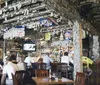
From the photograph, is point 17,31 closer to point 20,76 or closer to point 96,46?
point 96,46

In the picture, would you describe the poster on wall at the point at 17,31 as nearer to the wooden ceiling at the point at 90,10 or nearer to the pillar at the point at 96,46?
the pillar at the point at 96,46

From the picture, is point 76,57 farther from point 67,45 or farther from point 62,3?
point 67,45

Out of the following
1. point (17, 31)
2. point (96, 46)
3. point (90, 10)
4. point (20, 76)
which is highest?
point (90, 10)

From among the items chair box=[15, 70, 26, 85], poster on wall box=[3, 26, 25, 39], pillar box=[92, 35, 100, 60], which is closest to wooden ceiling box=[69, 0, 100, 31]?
pillar box=[92, 35, 100, 60]

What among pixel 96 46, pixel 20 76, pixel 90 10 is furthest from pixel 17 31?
pixel 20 76

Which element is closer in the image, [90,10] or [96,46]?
[90,10]

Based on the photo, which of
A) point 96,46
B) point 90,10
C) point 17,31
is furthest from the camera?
point 17,31

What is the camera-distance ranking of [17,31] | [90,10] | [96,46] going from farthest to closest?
[17,31] < [96,46] < [90,10]

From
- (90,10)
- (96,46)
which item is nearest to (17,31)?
(96,46)

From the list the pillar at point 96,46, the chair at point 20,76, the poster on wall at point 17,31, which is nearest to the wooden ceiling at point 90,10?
the pillar at point 96,46

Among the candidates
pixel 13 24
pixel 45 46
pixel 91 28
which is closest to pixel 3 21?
pixel 13 24

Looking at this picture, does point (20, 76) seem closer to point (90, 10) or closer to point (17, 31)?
point (90, 10)

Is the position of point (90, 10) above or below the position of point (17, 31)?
above

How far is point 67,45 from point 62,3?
274 inches
